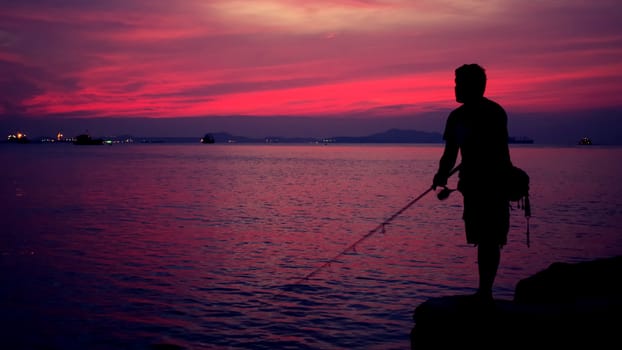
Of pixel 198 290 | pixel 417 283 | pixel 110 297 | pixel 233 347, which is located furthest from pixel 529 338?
pixel 110 297

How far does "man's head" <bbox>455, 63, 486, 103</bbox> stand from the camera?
6582 mm

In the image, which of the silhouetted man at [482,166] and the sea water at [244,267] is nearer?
the silhouetted man at [482,166]

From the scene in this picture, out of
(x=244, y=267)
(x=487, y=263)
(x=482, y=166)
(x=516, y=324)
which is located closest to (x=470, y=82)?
(x=482, y=166)

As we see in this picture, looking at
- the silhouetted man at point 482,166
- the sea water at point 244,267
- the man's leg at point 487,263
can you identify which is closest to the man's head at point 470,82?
the silhouetted man at point 482,166

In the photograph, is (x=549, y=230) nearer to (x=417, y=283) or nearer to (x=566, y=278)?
(x=417, y=283)

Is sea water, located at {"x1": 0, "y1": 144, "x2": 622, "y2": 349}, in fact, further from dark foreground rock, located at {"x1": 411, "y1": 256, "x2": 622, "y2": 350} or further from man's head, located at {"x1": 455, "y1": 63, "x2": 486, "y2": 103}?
man's head, located at {"x1": 455, "y1": 63, "x2": 486, "y2": 103}

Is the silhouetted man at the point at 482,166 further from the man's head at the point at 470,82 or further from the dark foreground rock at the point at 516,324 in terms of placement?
the dark foreground rock at the point at 516,324

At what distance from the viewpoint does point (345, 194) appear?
3944cm

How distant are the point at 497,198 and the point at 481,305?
1.26 m

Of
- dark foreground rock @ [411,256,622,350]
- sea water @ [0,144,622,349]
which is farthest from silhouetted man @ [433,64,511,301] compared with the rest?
sea water @ [0,144,622,349]

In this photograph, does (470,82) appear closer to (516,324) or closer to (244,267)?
(516,324)

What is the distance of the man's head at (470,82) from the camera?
21.6 feet

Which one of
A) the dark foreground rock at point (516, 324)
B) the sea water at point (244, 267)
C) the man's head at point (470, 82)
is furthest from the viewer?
the sea water at point (244, 267)

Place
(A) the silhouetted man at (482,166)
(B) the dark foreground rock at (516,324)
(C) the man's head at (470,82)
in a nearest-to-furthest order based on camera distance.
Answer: (B) the dark foreground rock at (516,324)
(A) the silhouetted man at (482,166)
(C) the man's head at (470,82)
